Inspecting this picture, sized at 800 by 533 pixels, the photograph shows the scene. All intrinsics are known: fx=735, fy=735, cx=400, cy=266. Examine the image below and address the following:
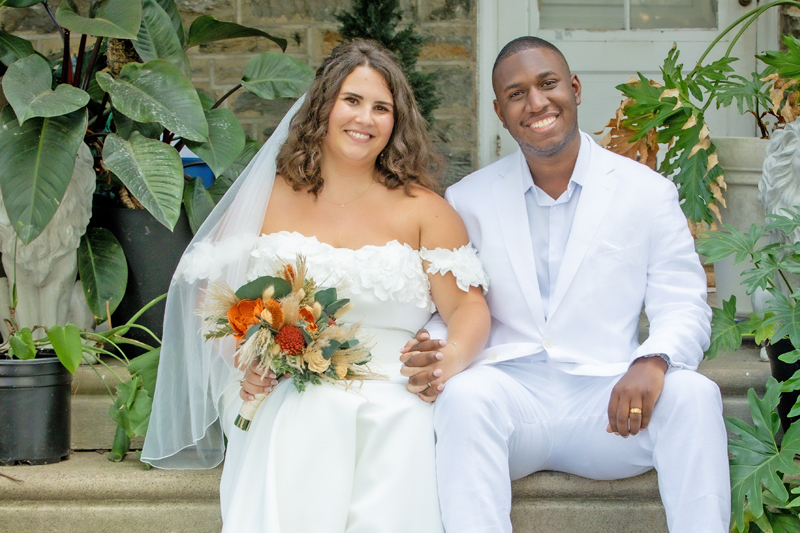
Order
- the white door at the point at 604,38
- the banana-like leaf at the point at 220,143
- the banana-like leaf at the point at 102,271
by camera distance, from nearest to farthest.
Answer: the banana-like leaf at the point at 220,143 → the banana-like leaf at the point at 102,271 → the white door at the point at 604,38

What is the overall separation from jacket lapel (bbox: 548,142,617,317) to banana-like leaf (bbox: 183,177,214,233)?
4.32 feet

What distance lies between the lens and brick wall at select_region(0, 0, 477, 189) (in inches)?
148

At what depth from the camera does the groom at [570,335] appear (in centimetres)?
163

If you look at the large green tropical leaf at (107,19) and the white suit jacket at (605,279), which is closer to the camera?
the white suit jacket at (605,279)

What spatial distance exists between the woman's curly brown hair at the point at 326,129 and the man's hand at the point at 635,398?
855 mm

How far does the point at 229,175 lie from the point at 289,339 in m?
1.31

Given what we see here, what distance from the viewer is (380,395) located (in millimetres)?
1800

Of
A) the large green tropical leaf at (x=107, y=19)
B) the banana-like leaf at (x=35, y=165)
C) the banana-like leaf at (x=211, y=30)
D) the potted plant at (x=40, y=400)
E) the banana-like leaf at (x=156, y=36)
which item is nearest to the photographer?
the potted plant at (x=40, y=400)

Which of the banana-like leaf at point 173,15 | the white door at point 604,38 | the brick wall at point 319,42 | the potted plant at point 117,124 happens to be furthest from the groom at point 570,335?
the white door at point 604,38

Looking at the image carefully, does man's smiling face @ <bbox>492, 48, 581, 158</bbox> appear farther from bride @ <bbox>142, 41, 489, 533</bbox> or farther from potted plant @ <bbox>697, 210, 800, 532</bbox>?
potted plant @ <bbox>697, 210, 800, 532</bbox>

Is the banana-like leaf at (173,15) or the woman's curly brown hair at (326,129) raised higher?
the banana-like leaf at (173,15)

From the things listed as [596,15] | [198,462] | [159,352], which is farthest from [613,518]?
[596,15]

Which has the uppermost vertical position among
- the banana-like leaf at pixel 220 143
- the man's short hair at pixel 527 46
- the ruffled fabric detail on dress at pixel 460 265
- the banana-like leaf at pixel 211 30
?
the banana-like leaf at pixel 211 30

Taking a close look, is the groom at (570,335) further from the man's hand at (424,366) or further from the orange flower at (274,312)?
the orange flower at (274,312)
